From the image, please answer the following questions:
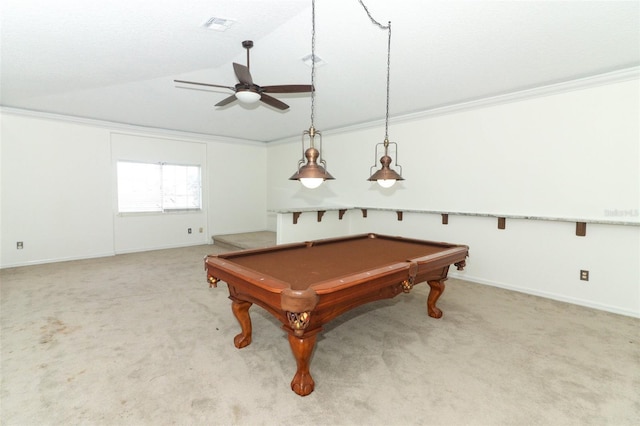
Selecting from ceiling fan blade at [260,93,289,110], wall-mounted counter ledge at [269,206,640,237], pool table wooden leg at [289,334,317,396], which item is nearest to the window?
wall-mounted counter ledge at [269,206,640,237]

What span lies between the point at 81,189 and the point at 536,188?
7080mm

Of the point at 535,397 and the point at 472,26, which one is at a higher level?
the point at 472,26

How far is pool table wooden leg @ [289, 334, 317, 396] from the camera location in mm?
1802

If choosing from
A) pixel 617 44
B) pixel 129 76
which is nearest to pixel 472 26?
pixel 617 44

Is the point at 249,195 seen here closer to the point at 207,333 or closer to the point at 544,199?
the point at 207,333

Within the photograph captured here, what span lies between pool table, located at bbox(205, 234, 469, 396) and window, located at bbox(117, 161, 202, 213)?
14.7ft

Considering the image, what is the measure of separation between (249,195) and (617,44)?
666 cm

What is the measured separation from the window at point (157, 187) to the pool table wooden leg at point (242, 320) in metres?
4.66

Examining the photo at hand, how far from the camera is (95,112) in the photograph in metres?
4.94

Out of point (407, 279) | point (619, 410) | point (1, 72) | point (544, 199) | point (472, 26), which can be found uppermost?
point (472, 26)

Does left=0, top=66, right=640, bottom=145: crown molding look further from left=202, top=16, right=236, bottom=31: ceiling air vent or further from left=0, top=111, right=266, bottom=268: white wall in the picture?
left=202, top=16, right=236, bottom=31: ceiling air vent

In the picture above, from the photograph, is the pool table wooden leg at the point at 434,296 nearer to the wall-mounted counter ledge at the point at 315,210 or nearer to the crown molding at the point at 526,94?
the wall-mounted counter ledge at the point at 315,210

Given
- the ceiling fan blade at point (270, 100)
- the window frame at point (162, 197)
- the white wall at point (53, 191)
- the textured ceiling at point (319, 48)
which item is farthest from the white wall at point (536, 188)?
the white wall at point (53, 191)

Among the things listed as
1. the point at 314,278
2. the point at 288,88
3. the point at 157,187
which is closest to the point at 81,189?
the point at 157,187
